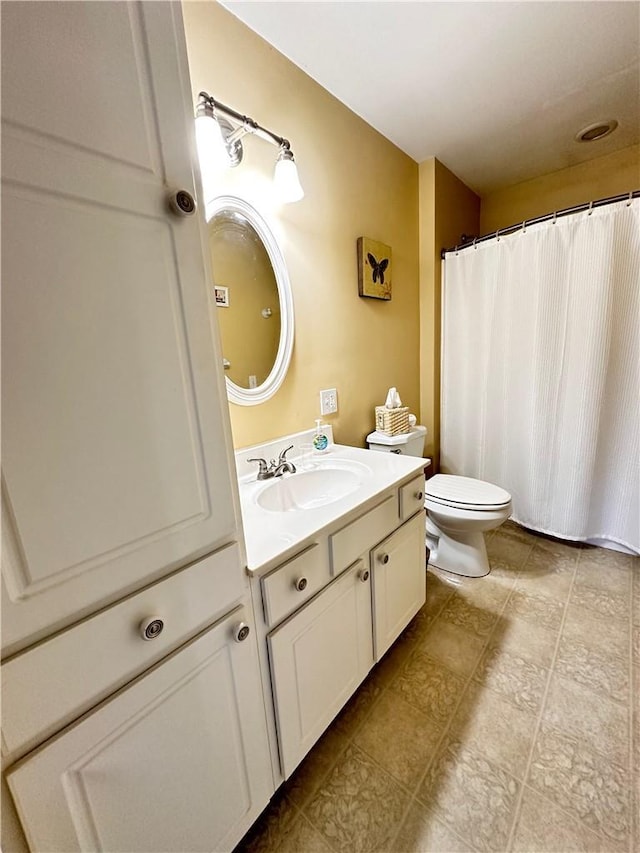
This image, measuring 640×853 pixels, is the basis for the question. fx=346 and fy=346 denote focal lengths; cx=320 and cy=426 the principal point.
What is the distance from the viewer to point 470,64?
1425mm

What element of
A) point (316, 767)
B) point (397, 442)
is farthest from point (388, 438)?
point (316, 767)

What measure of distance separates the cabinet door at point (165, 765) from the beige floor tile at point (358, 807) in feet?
0.75

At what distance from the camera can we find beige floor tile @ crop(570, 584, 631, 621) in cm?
153

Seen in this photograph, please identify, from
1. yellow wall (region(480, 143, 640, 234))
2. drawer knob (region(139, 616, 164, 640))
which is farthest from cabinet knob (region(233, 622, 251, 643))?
yellow wall (region(480, 143, 640, 234))

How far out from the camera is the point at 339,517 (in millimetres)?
902

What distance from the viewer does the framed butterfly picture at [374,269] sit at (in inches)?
68.2

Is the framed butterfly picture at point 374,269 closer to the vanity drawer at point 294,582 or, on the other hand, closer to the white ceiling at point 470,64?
the white ceiling at point 470,64

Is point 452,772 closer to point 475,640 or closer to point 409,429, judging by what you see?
point 475,640

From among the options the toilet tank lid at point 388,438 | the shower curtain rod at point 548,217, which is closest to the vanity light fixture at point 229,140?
the toilet tank lid at point 388,438

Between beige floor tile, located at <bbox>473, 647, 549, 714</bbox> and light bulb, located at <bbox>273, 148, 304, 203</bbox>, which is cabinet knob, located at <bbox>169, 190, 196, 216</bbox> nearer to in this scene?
light bulb, located at <bbox>273, 148, 304, 203</bbox>

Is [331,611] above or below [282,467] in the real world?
below

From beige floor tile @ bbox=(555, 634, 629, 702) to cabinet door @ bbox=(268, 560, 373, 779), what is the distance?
80cm

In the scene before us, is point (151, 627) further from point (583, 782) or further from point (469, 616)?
point (469, 616)

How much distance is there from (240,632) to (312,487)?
65cm
